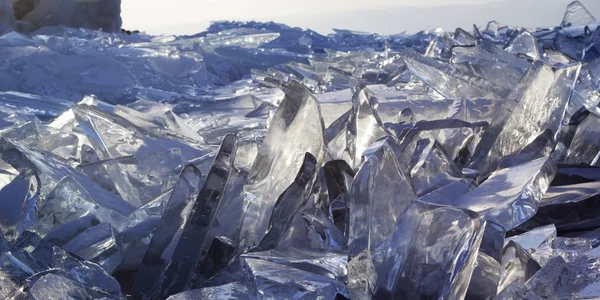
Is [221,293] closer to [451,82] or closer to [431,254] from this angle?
[431,254]

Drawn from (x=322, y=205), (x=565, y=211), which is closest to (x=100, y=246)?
(x=322, y=205)

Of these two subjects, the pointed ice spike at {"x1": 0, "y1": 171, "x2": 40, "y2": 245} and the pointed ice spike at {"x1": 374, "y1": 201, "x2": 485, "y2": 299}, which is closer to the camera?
the pointed ice spike at {"x1": 374, "y1": 201, "x2": 485, "y2": 299}

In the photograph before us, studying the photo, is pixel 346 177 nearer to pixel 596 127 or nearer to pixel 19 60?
pixel 596 127

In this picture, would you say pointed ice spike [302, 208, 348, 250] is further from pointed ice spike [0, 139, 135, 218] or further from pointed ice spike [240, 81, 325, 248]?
pointed ice spike [0, 139, 135, 218]

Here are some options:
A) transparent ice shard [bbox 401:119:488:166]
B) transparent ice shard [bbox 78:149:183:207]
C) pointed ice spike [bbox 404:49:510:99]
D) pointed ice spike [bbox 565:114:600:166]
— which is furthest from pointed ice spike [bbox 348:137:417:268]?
pointed ice spike [bbox 404:49:510:99]

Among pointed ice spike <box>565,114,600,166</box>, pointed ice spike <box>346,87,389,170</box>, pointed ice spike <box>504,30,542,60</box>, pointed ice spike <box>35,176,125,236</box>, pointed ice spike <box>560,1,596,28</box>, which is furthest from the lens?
pointed ice spike <box>560,1,596,28</box>

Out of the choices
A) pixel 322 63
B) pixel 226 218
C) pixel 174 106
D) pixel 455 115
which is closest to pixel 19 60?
pixel 174 106
